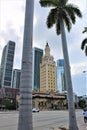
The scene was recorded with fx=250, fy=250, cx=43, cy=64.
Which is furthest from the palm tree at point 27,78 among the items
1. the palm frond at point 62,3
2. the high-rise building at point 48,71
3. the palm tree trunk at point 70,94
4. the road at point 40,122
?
the high-rise building at point 48,71

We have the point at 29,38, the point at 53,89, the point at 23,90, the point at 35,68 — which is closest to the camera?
the point at 23,90

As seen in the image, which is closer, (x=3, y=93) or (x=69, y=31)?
(x=69, y=31)

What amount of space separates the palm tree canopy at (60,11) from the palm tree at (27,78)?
11.9 meters

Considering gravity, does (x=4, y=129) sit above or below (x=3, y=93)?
below

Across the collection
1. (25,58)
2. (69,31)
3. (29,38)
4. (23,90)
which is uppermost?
(69,31)

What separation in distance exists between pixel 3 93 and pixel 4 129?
98.1 metres

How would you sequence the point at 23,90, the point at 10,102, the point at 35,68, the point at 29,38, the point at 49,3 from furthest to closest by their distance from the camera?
1. the point at 35,68
2. the point at 10,102
3. the point at 49,3
4. the point at 29,38
5. the point at 23,90

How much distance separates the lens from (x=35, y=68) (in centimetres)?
19462

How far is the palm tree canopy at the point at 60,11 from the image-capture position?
22469 millimetres

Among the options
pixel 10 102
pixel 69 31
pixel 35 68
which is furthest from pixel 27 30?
pixel 35 68

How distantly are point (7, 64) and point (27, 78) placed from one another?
176m

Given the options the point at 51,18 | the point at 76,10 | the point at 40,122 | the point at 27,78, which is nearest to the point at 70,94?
the point at 51,18

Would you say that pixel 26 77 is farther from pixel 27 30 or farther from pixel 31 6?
pixel 31 6

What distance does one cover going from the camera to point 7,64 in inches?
7234
